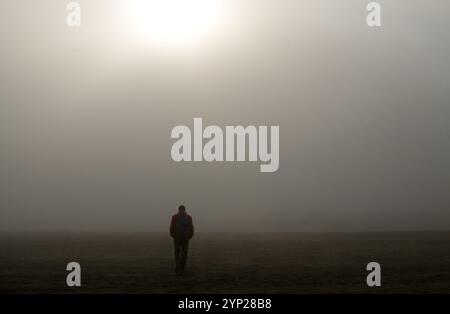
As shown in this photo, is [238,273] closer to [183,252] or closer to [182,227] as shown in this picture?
[183,252]

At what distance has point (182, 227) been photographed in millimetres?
15117

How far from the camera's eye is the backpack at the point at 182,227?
15.1m

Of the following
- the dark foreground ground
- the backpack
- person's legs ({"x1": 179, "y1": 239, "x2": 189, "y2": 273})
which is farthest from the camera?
person's legs ({"x1": 179, "y1": 239, "x2": 189, "y2": 273})

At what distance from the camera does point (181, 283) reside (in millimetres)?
14328

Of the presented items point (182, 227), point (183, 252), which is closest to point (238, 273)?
point (183, 252)

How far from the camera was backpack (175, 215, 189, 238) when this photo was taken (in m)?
15.1

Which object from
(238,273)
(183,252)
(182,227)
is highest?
(182,227)

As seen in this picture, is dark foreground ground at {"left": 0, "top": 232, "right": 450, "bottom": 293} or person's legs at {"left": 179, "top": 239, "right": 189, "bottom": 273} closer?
dark foreground ground at {"left": 0, "top": 232, "right": 450, "bottom": 293}

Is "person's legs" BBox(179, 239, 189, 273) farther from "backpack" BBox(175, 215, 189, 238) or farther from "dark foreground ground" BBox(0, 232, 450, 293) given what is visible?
"dark foreground ground" BBox(0, 232, 450, 293)

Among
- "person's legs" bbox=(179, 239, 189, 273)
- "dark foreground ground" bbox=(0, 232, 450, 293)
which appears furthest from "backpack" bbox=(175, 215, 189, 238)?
"dark foreground ground" bbox=(0, 232, 450, 293)
